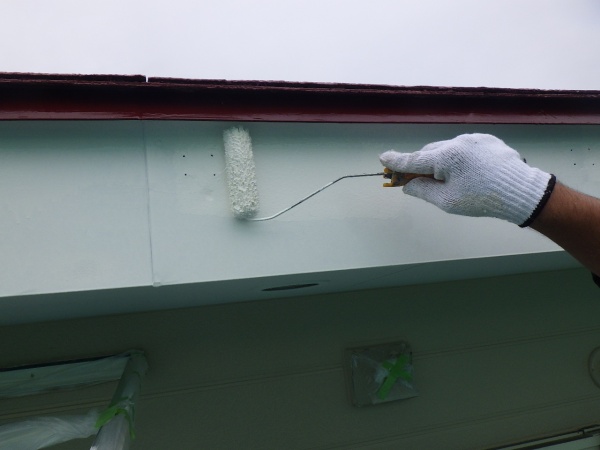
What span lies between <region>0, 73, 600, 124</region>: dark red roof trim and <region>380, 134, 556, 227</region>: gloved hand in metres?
0.35

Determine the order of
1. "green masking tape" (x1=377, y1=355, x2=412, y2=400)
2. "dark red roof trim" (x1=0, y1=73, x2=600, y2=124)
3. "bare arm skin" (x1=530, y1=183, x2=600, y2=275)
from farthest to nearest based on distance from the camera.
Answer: "green masking tape" (x1=377, y1=355, x2=412, y2=400) < "dark red roof trim" (x1=0, y1=73, x2=600, y2=124) < "bare arm skin" (x1=530, y1=183, x2=600, y2=275)

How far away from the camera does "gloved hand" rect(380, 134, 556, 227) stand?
150cm

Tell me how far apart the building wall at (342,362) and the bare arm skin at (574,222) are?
1549 mm

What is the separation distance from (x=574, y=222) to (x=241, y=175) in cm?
117

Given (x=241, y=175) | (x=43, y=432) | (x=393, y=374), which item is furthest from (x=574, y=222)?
(x=43, y=432)

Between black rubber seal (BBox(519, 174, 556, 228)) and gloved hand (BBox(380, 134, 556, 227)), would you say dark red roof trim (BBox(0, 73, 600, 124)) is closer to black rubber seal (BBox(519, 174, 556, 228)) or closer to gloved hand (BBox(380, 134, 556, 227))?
gloved hand (BBox(380, 134, 556, 227))

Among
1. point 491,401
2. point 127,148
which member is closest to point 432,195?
point 127,148

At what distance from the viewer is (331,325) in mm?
2850

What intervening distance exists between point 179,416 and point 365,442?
3.81ft

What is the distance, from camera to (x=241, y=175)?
1704mm

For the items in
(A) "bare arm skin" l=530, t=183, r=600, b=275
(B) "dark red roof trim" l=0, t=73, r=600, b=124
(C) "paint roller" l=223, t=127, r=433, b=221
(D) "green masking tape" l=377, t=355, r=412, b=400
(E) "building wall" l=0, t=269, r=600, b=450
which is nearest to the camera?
(A) "bare arm skin" l=530, t=183, r=600, b=275

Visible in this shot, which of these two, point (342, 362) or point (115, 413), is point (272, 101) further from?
point (342, 362)

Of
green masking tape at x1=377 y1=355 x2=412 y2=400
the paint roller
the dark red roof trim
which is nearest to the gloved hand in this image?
the paint roller

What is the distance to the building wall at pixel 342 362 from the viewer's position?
8.21 ft
